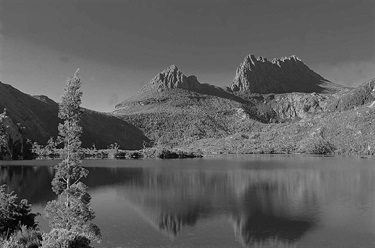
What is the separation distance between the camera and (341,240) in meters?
40.7

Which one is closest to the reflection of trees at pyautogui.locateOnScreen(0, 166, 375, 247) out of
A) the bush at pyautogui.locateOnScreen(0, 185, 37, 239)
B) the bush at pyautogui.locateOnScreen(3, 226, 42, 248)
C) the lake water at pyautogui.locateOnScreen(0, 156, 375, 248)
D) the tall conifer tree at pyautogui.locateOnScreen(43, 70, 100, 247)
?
the lake water at pyautogui.locateOnScreen(0, 156, 375, 248)

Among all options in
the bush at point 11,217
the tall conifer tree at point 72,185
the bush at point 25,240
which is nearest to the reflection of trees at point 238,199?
the tall conifer tree at point 72,185

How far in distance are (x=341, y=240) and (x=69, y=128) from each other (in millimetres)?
34600

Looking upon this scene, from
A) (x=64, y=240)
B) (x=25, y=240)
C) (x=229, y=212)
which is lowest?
(x=229, y=212)

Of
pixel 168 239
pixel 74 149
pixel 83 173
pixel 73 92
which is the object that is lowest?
pixel 168 239

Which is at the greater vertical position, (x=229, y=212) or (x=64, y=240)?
(x=64, y=240)

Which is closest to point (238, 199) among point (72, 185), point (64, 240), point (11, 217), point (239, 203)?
point (239, 203)

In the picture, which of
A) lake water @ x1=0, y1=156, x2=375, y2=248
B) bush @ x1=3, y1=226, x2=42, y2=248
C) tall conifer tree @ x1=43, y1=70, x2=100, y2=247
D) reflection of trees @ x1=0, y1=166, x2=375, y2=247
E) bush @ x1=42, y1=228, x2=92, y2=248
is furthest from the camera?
reflection of trees @ x1=0, y1=166, x2=375, y2=247

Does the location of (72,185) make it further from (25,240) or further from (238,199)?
(238,199)

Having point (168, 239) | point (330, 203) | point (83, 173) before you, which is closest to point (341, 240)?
point (168, 239)

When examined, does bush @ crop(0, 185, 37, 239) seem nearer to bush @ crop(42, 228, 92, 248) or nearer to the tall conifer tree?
the tall conifer tree

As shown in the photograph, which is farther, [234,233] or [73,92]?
[234,233]

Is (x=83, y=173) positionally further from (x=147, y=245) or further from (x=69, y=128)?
(x=147, y=245)

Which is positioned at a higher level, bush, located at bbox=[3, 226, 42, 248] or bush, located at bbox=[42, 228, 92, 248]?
bush, located at bbox=[42, 228, 92, 248]
